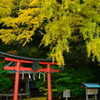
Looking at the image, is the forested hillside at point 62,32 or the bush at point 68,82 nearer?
the forested hillside at point 62,32

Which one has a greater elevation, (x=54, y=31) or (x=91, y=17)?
(x=91, y=17)

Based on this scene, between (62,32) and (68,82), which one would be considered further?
(68,82)

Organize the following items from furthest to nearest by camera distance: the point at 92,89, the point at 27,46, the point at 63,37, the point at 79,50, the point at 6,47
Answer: the point at 27,46
the point at 6,47
the point at 79,50
the point at 92,89
the point at 63,37

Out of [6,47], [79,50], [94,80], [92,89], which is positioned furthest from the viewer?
[6,47]

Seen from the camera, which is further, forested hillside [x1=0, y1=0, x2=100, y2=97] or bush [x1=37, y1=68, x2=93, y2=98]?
bush [x1=37, y1=68, x2=93, y2=98]

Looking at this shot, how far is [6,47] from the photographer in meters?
14.5

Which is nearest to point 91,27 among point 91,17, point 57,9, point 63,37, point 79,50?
point 91,17

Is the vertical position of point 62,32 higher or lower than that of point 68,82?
higher

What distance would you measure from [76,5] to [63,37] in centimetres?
155

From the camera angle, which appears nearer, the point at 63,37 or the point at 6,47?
the point at 63,37

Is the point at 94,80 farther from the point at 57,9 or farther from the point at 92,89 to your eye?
the point at 57,9

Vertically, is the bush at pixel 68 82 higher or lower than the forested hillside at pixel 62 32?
lower

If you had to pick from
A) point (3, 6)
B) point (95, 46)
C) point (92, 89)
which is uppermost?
point (3, 6)

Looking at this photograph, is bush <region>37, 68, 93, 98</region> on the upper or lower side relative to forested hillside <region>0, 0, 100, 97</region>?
lower
